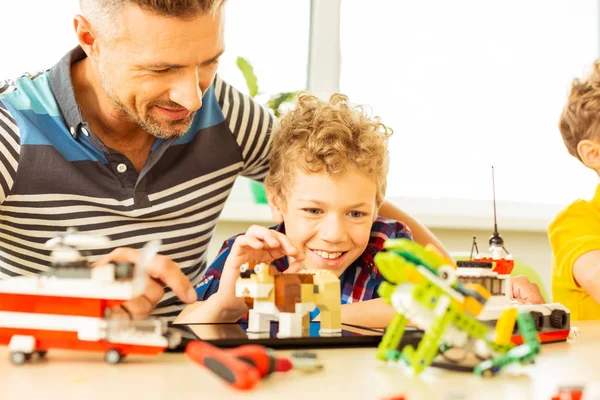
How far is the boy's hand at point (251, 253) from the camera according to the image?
108 cm

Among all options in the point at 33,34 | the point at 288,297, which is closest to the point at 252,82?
the point at 33,34

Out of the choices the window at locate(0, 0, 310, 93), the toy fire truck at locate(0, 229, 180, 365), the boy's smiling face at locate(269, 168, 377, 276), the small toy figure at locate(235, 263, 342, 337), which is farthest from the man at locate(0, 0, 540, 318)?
the window at locate(0, 0, 310, 93)

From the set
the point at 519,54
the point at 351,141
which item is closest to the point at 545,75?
the point at 519,54

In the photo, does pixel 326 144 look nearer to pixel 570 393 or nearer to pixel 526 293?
pixel 526 293

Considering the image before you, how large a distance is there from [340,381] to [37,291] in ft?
1.08

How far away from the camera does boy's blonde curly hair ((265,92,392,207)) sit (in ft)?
4.73

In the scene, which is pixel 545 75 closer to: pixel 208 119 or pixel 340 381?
pixel 208 119

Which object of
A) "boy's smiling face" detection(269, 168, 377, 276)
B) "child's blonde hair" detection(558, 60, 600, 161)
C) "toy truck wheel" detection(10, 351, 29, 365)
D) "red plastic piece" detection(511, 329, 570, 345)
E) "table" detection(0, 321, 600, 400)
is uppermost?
"child's blonde hair" detection(558, 60, 600, 161)

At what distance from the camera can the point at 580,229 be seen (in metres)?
1.70

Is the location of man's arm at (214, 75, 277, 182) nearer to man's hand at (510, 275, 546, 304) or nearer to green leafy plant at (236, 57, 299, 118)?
man's hand at (510, 275, 546, 304)

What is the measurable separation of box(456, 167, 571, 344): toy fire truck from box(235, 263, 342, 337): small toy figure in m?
0.19

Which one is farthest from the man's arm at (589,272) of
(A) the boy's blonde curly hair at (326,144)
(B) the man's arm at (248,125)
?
(B) the man's arm at (248,125)

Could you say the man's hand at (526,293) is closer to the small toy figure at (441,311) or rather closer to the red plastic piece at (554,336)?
the red plastic piece at (554,336)

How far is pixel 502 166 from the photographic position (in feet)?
10.4
